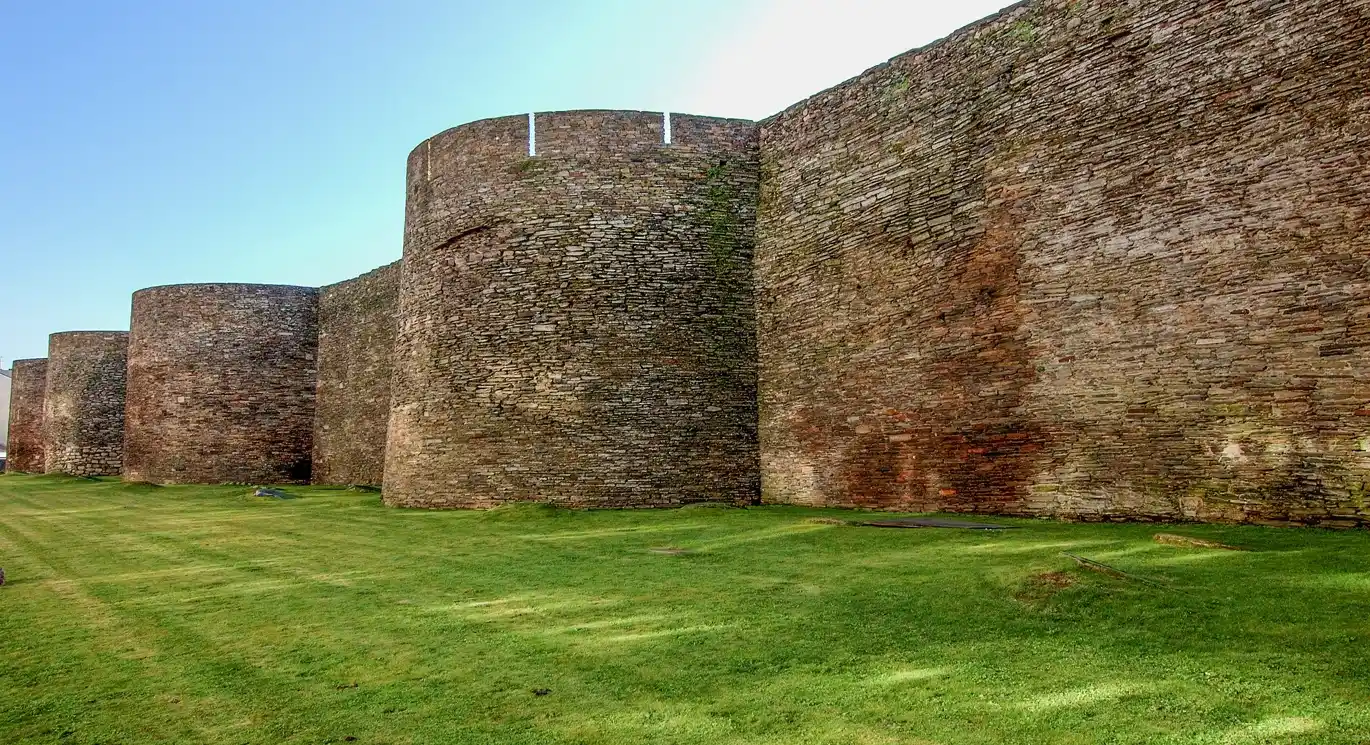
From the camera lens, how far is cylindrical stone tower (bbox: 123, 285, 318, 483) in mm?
21781

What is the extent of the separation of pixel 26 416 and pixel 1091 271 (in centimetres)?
3820

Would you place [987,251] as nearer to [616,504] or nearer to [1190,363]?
[1190,363]

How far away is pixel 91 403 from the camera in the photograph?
1116 inches

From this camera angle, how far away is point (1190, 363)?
25.4 ft

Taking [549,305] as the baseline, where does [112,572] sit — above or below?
below

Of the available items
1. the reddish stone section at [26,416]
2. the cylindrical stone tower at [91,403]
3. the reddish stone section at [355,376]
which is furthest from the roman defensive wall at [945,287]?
the reddish stone section at [26,416]

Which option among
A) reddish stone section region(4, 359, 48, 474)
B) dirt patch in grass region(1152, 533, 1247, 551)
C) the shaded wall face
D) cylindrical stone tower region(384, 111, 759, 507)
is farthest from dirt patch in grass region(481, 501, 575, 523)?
reddish stone section region(4, 359, 48, 474)

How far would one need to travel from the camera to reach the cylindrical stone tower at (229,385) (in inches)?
858

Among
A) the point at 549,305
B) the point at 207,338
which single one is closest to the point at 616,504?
the point at 549,305

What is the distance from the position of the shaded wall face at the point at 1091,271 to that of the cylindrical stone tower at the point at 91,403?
81.7 ft

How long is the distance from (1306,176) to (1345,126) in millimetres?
426

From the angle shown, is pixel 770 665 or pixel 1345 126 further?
pixel 1345 126

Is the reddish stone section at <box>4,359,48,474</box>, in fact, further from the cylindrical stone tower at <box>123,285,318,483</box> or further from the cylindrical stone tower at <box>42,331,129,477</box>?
the cylindrical stone tower at <box>123,285,318,483</box>

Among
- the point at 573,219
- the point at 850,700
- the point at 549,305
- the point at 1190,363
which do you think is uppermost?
the point at 573,219
